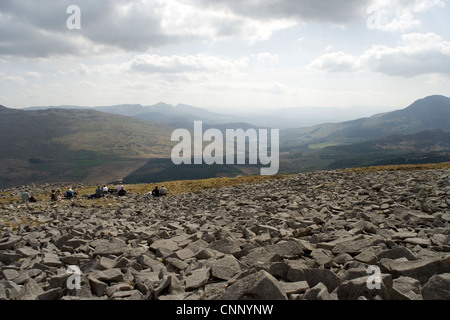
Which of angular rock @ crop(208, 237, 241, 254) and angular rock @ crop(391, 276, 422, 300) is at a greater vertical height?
angular rock @ crop(391, 276, 422, 300)

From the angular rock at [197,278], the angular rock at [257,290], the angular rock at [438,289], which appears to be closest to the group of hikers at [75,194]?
the angular rock at [197,278]

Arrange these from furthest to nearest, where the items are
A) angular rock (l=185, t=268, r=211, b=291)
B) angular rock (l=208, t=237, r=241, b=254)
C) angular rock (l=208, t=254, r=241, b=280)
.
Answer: angular rock (l=208, t=237, r=241, b=254) < angular rock (l=208, t=254, r=241, b=280) < angular rock (l=185, t=268, r=211, b=291)

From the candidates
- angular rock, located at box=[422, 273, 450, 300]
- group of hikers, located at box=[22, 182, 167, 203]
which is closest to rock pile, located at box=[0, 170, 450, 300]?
angular rock, located at box=[422, 273, 450, 300]

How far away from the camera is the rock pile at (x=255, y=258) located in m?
6.37

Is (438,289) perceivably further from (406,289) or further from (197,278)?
(197,278)

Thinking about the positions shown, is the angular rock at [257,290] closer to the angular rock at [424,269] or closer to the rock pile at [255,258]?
the rock pile at [255,258]

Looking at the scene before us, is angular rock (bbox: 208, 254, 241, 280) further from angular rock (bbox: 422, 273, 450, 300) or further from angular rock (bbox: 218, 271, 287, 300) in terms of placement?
angular rock (bbox: 422, 273, 450, 300)

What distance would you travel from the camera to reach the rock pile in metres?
6.37

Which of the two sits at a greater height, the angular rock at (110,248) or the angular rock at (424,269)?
the angular rock at (424,269)

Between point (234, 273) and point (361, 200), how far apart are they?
13057 mm

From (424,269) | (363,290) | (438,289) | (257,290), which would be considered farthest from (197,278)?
(424,269)

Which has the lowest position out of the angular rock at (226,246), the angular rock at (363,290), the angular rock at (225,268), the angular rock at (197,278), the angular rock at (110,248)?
the angular rock at (110,248)

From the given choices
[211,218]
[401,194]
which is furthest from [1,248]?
[401,194]
